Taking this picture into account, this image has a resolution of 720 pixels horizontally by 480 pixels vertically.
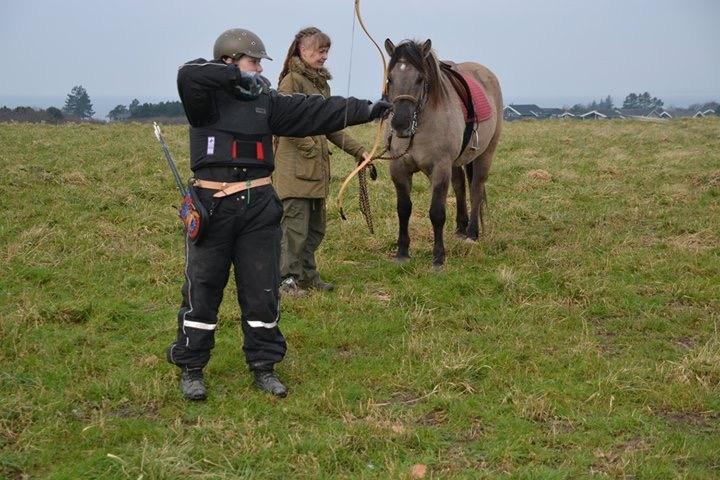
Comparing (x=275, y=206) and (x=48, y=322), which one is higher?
(x=275, y=206)

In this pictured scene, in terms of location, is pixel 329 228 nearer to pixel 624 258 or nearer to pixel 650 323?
pixel 624 258

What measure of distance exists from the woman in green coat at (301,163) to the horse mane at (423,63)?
973mm

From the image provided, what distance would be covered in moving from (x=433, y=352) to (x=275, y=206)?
1553 millimetres

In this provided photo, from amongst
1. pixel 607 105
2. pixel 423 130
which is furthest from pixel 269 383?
pixel 607 105

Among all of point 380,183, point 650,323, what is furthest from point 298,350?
point 380,183

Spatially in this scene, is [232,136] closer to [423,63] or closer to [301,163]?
[301,163]

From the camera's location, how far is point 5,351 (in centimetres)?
528

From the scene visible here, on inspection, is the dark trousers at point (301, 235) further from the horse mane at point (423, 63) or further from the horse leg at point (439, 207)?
the horse mane at point (423, 63)

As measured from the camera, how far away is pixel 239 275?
4.82 meters

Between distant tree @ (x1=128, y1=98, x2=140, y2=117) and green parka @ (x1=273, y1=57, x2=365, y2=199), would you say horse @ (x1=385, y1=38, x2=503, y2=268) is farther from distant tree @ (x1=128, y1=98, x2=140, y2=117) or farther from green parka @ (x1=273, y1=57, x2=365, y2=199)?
distant tree @ (x1=128, y1=98, x2=140, y2=117)

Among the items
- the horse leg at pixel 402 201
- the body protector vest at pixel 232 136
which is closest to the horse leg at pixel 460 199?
the horse leg at pixel 402 201

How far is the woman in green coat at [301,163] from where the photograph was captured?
21.1 ft

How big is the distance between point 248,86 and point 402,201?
361cm

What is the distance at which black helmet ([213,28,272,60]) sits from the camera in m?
4.69
